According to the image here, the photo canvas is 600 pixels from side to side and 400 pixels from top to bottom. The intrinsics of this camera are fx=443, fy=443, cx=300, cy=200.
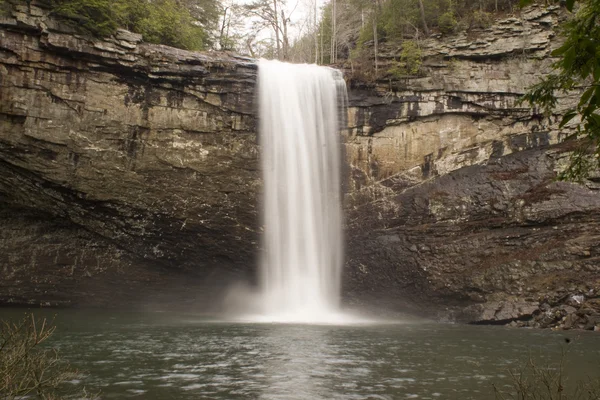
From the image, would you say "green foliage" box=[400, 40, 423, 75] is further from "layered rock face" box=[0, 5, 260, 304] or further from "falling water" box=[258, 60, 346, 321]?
"layered rock face" box=[0, 5, 260, 304]

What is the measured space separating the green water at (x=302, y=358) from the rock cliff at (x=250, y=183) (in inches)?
181

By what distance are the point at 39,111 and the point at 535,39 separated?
21982 mm

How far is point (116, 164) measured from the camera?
745 inches

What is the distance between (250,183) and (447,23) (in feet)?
41.4

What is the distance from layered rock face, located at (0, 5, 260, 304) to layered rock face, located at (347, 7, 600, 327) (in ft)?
18.8

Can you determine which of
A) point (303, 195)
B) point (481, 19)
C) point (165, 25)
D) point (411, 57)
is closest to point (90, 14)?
point (165, 25)

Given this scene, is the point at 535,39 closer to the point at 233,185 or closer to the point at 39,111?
the point at 233,185

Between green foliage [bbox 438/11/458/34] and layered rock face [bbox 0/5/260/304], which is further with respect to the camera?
green foliage [bbox 438/11/458/34]

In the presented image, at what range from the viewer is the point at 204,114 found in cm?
1944

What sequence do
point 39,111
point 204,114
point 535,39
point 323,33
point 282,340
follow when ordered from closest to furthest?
point 282,340, point 39,111, point 204,114, point 535,39, point 323,33

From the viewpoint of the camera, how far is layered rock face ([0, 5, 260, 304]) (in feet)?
57.2

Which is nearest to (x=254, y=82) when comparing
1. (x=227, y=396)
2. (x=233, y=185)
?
(x=233, y=185)

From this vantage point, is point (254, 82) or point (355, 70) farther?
point (355, 70)

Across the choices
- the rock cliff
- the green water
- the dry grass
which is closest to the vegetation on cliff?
the rock cliff
